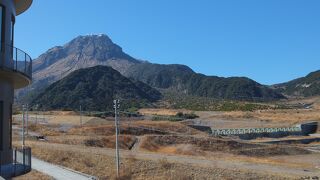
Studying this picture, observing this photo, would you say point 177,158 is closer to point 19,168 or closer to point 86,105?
point 19,168

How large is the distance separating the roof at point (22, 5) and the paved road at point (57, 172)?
10697 millimetres

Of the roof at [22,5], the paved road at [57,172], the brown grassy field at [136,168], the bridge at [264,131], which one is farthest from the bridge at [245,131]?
the roof at [22,5]

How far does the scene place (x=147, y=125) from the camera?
7981cm

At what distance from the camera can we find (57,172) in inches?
1176

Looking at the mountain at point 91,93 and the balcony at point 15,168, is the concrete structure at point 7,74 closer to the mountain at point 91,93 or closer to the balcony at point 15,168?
the balcony at point 15,168

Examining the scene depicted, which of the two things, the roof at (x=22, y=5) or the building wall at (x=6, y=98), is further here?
the roof at (x=22, y=5)

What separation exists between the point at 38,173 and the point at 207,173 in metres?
12.1

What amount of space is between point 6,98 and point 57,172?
48.2ft

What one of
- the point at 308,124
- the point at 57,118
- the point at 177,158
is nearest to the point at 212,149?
the point at 177,158

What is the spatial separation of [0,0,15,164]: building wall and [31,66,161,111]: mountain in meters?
123

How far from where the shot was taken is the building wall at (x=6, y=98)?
15.5 metres

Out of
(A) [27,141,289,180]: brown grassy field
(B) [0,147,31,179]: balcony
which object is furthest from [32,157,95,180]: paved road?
(B) [0,147,31,179]: balcony

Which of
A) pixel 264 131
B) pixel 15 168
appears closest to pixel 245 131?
pixel 264 131

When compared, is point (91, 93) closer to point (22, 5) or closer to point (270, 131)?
point (270, 131)
